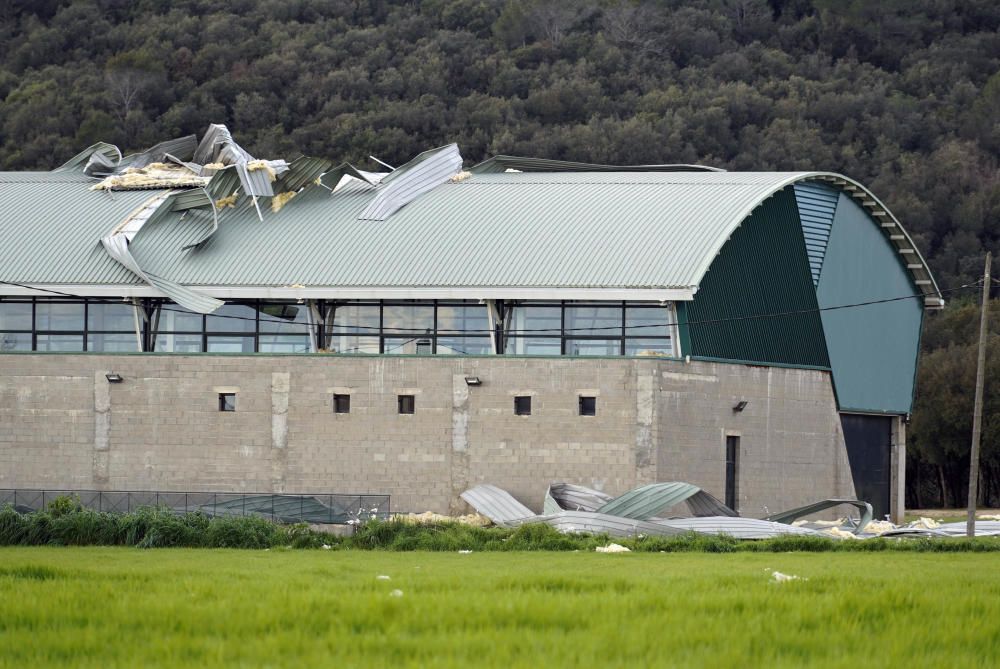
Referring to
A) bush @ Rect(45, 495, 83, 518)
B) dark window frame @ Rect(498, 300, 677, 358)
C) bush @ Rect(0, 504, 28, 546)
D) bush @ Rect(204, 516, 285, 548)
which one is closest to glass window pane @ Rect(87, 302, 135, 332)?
bush @ Rect(45, 495, 83, 518)

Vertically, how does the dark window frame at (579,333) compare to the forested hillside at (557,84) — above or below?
below

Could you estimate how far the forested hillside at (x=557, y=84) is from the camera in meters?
116

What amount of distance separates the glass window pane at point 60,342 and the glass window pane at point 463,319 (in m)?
11.1

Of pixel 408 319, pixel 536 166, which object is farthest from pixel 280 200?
pixel 536 166

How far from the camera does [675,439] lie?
49844mm

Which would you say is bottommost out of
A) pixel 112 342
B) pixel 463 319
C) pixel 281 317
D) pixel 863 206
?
pixel 112 342

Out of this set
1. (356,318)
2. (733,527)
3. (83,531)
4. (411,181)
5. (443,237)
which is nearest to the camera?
(83,531)

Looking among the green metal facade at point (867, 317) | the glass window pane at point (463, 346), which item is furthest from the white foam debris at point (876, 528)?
the glass window pane at point (463, 346)

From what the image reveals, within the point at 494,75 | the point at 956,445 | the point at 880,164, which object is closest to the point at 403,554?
the point at 956,445

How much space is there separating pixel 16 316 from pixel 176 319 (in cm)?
506

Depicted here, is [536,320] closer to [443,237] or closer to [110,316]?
[443,237]

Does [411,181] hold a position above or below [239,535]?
above

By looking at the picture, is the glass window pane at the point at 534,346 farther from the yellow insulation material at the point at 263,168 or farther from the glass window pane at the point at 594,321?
the yellow insulation material at the point at 263,168

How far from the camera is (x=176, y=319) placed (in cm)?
5278
